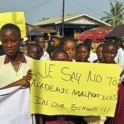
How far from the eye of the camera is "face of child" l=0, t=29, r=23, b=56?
287 cm

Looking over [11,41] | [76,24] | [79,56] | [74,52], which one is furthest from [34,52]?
[76,24]

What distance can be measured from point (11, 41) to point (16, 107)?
0.68 metres

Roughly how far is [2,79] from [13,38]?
0.43 m

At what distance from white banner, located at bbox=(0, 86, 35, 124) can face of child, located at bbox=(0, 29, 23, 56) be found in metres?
0.39

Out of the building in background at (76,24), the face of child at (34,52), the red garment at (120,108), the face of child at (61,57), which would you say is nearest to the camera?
the red garment at (120,108)

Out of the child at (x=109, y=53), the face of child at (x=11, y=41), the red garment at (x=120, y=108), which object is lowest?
the red garment at (x=120, y=108)

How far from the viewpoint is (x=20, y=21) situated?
19.0 ft

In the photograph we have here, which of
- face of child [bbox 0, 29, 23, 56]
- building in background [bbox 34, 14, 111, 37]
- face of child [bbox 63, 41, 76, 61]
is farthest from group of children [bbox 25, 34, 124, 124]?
building in background [bbox 34, 14, 111, 37]

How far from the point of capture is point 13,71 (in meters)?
2.86

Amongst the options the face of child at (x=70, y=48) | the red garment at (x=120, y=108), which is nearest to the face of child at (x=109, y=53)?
the face of child at (x=70, y=48)

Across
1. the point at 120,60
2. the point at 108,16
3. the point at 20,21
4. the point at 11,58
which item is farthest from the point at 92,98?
the point at 108,16

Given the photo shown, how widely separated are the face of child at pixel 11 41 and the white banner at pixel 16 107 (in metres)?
0.39

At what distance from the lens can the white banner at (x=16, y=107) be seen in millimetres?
2914

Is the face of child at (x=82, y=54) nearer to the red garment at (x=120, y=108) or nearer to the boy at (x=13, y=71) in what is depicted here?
the red garment at (x=120, y=108)
